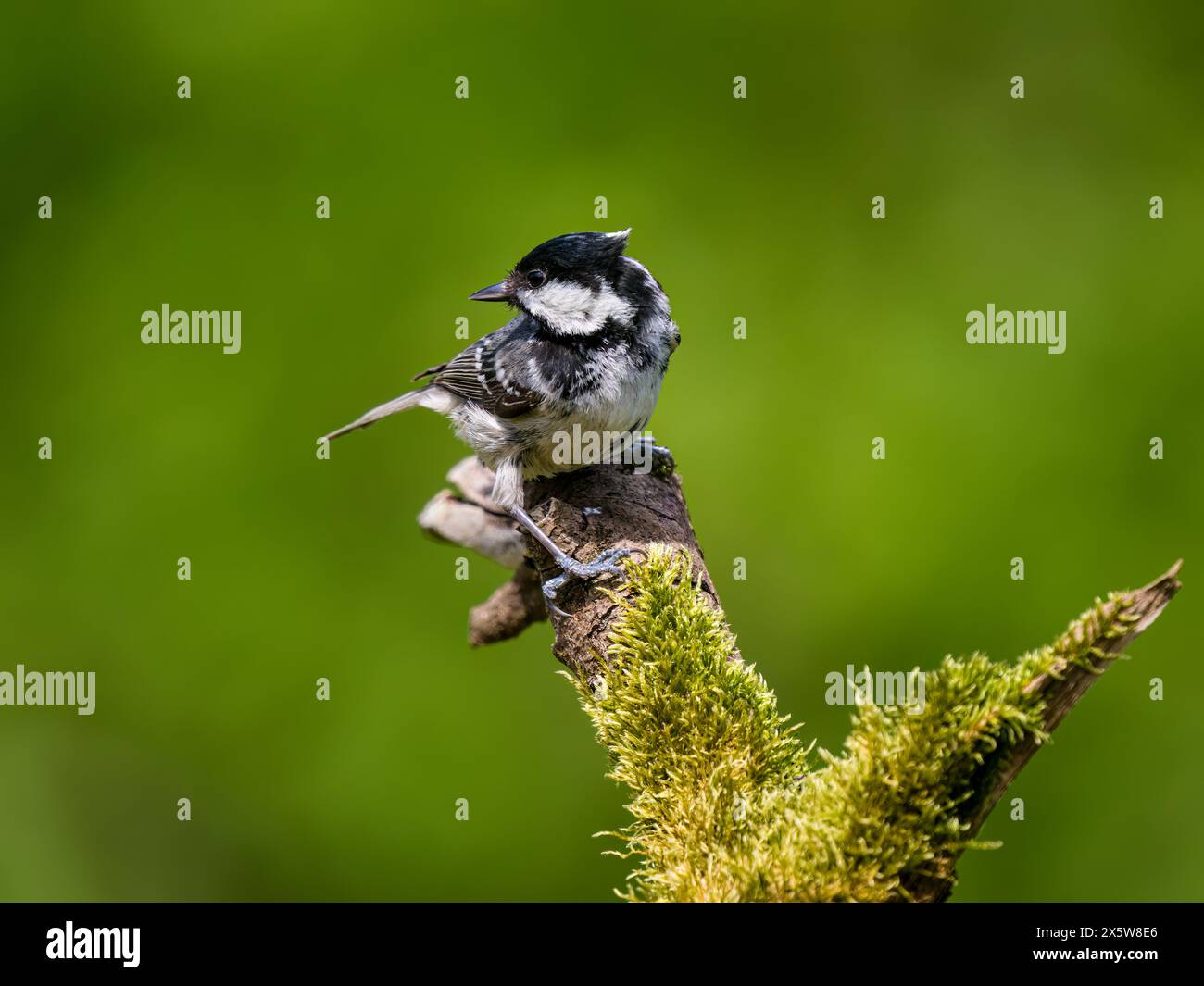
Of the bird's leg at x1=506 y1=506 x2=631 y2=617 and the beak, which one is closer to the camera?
the bird's leg at x1=506 y1=506 x2=631 y2=617

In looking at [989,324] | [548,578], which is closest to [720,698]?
[548,578]

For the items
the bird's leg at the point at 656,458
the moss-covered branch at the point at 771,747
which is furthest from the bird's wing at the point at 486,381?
the moss-covered branch at the point at 771,747

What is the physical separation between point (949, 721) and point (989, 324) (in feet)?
11.3

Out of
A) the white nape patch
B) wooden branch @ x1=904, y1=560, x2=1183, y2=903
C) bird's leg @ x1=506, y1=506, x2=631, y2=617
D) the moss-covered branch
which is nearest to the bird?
the white nape patch

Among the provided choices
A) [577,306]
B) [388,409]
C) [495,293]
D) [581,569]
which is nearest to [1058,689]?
[581,569]

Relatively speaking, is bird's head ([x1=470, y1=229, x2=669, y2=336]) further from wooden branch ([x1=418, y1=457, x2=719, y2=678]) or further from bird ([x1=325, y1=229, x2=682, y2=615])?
wooden branch ([x1=418, y1=457, x2=719, y2=678])

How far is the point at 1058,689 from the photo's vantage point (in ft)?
5.58

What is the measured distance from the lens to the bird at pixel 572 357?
9.29 ft

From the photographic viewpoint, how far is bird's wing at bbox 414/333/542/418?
2916 mm

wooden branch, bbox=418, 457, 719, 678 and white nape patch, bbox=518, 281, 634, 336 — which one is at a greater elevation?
white nape patch, bbox=518, 281, 634, 336

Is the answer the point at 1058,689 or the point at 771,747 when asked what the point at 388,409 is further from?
the point at 1058,689

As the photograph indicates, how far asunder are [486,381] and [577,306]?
368 millimetres

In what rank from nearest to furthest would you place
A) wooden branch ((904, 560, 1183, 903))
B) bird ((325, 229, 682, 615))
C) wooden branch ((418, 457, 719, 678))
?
wooden branch ((904, 560, 1183, 903)) < wooden branch ((418, 457, 719, 678)) < bird ((325, 229, 682, 615))

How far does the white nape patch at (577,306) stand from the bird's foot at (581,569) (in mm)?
666
